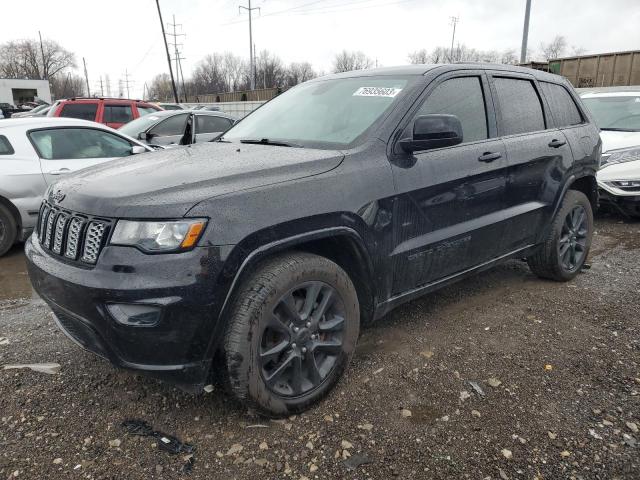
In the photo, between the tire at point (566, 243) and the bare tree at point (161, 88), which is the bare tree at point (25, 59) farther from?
the tire at point (566, 243)

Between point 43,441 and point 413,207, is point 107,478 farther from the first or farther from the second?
point 413,207

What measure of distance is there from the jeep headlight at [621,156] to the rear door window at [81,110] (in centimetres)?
1016

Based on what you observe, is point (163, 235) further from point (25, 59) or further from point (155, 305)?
point (25, 59)

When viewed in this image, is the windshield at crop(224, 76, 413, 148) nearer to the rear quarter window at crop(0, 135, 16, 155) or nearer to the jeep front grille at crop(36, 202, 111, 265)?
the jeep front grille at crop(36, 202, 111, 265)

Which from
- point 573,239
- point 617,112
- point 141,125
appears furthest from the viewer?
point 141,125

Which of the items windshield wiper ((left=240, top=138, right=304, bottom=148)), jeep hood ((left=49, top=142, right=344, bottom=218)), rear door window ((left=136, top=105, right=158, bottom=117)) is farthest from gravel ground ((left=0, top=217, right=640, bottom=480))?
rear door window ((left=136, top=105, right=158, bottom=117))

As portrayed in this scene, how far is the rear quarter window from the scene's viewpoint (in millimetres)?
5320

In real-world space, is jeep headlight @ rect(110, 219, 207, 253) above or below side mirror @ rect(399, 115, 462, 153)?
below

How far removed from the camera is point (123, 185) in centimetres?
227

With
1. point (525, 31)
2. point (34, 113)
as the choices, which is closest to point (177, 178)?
point (34, 113)

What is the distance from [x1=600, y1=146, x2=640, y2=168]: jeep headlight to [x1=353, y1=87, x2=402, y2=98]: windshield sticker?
4.80 metres

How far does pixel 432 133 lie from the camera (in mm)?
2678

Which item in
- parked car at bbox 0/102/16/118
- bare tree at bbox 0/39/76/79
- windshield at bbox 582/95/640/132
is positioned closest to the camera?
windshield at bbox 582/95/640/132

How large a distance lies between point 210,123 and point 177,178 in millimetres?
7773
